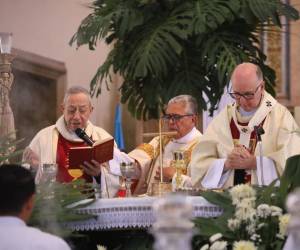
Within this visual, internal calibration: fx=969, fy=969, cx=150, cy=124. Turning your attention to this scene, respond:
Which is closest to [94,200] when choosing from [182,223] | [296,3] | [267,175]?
[267,175]

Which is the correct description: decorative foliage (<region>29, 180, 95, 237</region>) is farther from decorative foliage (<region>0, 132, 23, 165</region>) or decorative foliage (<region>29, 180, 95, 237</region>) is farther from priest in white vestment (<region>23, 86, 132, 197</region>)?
priest in white vestment (<region>23, 86, 132, 197</region>)

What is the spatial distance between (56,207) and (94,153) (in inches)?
40.7

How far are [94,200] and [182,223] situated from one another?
2443 millimetres

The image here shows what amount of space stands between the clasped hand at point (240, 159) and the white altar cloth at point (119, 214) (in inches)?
27.2

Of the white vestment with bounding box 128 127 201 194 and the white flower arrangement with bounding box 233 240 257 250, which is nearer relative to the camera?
the white flower arrangement with bounding box 233 240 257 250

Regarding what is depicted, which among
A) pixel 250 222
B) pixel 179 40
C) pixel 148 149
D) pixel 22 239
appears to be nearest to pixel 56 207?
pixel 250 222

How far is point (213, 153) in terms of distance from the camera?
18.7 ft

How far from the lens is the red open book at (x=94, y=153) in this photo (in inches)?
219

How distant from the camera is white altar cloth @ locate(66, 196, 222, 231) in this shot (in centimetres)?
471

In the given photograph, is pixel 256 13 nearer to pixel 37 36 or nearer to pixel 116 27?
pixel 116 27

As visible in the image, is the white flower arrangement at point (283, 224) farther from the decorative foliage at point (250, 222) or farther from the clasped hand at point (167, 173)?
the clasped hand at point (167, 173)

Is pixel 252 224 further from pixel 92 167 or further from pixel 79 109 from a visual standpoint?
pixel 79 109

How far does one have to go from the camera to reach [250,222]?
4254mm

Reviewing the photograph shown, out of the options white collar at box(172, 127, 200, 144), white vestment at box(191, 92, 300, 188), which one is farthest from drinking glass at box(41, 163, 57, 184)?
white collar at box(172, 127, 200, 144)
